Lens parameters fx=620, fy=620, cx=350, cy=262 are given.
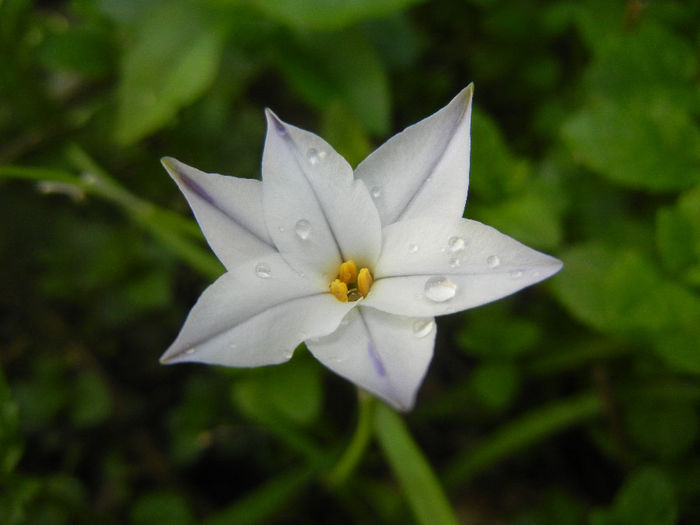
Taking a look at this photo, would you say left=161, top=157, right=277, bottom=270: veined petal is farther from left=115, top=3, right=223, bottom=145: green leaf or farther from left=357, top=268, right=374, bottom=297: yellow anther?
left=115, top=3, right=223, bottom=145: green leaf

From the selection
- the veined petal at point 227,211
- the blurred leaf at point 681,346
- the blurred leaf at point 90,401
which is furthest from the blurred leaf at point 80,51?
the blurred leaf at point 681,346

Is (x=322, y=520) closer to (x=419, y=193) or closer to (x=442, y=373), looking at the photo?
(x=442, y=373)

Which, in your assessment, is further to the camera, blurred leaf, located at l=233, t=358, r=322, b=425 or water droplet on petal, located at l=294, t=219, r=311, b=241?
blurred leaf, located at l=233, t=358, r=322, b=425

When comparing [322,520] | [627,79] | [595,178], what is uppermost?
[627,79]

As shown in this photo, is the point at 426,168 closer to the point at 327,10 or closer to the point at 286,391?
the point at 327,10

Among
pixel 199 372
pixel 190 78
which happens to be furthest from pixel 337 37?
pixel 199 372

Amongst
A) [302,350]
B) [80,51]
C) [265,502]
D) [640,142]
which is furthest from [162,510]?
[640,142]

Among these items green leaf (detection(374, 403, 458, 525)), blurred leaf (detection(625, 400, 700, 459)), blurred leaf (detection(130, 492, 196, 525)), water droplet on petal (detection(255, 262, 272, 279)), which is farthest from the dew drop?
blurred leaf (detection(625, 400, 700, 459))
